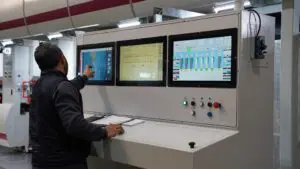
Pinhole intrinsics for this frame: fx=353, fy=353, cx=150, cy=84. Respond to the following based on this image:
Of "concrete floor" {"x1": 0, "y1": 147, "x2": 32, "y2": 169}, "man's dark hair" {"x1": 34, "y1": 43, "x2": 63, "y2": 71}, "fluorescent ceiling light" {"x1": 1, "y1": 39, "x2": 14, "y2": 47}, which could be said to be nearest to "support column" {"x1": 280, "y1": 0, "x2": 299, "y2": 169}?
"man's dark hair" {"x1": 34, "y1": 43, "x2": 63, "y2": 71}

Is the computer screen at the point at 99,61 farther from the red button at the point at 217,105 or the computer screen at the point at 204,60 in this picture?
the red button at the point at 217,105

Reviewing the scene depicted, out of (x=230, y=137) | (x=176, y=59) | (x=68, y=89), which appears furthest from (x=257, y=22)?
(x=68, y=89)

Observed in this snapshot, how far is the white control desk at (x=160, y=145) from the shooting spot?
190 centimetres

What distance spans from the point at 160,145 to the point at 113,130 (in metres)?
0.41

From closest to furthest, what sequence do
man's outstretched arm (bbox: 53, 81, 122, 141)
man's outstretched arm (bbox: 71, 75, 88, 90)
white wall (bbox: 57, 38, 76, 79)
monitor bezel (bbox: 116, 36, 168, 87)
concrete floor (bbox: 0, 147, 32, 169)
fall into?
man's outstretched arm (bbox: 53, 81, 122, 141) → monitor bezel (bbox: 116, 36, 168, 87) → man's outstretched arm (bbox: 71, 75, 88, 90) → concrete floor (bbox: 0, 147, 32, 169) → white wall (bbox: 57, 38, 76, 79)

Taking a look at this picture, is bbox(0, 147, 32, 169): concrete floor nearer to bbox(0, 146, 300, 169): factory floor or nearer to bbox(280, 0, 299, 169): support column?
bbox(0, 146, 300, 169): factory floor

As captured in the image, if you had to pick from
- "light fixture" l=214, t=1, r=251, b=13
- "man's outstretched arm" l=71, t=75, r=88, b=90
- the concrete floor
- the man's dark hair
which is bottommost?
the concrete floor

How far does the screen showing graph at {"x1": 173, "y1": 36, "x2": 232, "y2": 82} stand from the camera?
2258 mm

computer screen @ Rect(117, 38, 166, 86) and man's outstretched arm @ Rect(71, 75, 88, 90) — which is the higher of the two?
computer screen @ Rect(117, 38, 166, 86)

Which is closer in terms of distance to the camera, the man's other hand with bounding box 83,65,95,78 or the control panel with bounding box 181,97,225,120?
the control panel with bounding box 181,97,225,120

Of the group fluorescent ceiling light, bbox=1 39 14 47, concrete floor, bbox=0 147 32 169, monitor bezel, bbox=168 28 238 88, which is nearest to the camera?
monitor bezel, bbox=168 28 238 88

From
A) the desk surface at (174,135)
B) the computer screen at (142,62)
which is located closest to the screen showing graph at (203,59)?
the computer screen at (142,62)

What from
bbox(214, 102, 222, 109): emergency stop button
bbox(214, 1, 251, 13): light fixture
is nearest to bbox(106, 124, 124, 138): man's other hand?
bbox(214, 102, 222, 109): emergency stop button

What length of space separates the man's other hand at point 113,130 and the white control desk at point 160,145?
0.11 ft
